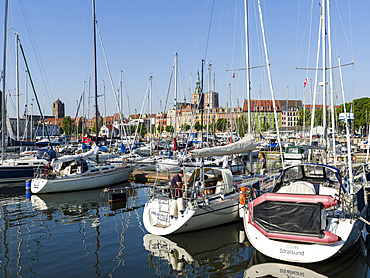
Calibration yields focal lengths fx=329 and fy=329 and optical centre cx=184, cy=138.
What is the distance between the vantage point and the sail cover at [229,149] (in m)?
14.4

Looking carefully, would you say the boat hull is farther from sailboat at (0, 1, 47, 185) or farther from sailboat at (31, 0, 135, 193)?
sailboat at (0, 1, 47, 185)

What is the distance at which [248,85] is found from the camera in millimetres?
20531

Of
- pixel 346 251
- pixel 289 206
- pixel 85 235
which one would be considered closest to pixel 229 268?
pixel 289 206

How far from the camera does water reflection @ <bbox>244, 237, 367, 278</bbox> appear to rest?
31.8 feet

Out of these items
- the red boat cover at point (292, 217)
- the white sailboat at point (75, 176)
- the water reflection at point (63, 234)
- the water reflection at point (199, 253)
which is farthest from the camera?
the white sailboat at point (75, 176)

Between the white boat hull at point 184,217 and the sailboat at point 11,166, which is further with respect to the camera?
the sailboat at point 11,166

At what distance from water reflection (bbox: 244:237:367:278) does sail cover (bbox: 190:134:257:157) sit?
5054mm

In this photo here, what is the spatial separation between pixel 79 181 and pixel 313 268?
1789 centimetres

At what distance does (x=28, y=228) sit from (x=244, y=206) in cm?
962

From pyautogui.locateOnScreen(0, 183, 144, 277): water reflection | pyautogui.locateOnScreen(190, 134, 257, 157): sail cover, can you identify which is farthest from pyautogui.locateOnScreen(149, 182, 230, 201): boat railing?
pyautogui.locateOnScreen(0, 183, 144, 277): water reflection

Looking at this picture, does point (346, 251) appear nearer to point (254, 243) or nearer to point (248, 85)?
point (254, 243)

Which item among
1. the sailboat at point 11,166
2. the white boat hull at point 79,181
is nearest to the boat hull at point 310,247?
the white boat hull at point 79,181

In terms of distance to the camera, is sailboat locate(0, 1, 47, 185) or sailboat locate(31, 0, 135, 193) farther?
sailboat locate(0, 1, 47, 185)

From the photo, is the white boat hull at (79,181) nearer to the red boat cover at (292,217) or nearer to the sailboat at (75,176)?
the sailboat at (75,176)
